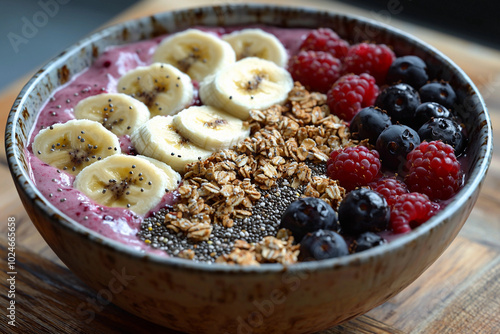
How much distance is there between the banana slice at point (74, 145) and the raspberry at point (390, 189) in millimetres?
718

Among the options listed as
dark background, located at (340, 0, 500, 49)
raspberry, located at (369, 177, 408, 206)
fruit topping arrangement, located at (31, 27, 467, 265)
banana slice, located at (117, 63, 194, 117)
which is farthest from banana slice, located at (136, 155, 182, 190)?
dark background, located at (340, 0, 500, 49)

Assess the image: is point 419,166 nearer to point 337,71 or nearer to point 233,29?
point 337,71

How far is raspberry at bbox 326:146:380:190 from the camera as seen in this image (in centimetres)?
147

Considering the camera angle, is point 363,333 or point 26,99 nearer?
point 363,333

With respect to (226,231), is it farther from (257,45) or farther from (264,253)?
(257,45)

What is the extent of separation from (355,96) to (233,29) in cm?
66

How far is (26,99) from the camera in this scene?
162 cm

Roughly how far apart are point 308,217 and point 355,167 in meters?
0.25

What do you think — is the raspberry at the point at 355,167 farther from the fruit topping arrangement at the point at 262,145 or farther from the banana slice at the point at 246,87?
the banana slice at the point at 246,87

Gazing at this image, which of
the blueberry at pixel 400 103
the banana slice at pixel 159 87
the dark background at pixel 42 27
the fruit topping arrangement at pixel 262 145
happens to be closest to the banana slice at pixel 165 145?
the fruit topping arrangement at pixel 262 145

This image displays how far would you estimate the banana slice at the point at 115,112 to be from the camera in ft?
5.51

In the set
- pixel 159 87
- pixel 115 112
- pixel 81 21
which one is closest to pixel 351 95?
pixel 159 87

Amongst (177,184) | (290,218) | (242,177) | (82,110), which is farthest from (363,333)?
(82,110)

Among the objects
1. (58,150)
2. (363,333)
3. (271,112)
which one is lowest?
(363,333)
